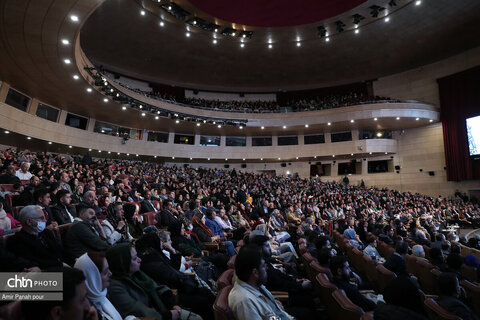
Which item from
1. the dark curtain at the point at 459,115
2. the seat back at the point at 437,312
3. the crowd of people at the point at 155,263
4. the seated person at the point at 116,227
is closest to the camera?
the crowd of people at the point at 155,263

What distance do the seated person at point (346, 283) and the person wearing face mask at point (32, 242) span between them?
2407 mm

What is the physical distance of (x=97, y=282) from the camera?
1562 mm

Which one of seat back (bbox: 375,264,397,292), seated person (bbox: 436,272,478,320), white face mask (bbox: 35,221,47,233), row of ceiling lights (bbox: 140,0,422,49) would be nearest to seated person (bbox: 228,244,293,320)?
seated person (bbox: 436,272,478,320)

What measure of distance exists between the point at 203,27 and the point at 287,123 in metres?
7.96

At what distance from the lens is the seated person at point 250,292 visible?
1.55 m

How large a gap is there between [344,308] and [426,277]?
7.99 feet

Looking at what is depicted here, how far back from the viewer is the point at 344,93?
20.3m

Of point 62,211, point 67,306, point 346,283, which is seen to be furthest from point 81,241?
point 346,283

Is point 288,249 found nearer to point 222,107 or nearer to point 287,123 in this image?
point 287,123

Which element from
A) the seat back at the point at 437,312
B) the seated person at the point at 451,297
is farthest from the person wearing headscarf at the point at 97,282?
the seated person at the point at 451,297

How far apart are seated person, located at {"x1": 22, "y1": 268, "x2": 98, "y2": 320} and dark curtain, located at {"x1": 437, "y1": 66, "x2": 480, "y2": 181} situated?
1926 centimetres

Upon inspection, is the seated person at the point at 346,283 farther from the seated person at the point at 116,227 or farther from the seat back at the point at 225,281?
the seated person at the point at 116,227

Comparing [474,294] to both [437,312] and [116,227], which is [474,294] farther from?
[116,227]

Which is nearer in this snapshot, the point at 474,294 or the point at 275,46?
the point at 474,294
